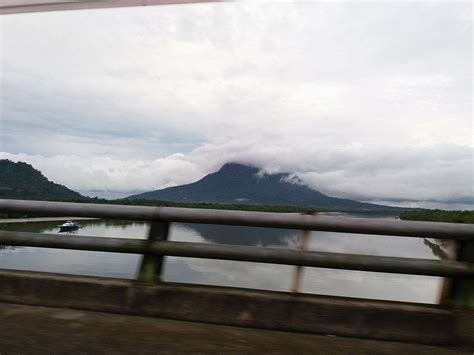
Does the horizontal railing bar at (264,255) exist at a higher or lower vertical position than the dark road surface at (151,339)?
higher

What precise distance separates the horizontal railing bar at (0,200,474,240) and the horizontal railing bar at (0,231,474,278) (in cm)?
20

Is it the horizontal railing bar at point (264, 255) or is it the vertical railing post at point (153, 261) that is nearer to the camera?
the horizontal railing bar at point (264, 255)

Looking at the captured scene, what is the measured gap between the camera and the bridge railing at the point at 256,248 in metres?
3.24

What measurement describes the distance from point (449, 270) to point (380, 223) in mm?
619

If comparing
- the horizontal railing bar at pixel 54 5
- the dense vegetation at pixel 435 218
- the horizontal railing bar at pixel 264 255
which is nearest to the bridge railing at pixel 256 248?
the horizontal railing bar at pixel 264 255

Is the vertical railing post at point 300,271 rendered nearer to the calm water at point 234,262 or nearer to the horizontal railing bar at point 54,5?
the calm water at point 234,262

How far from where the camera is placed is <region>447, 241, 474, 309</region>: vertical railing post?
127 inches

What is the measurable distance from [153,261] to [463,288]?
99.7 inches

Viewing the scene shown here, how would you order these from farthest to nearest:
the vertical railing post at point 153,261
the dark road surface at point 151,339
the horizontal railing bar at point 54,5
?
1. the horizontal railing bar at point 54,5
2. the vertical railing post at point 153,261
3. the dark road surface at point 151,339

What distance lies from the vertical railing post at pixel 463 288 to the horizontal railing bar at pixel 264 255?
8 centimetres

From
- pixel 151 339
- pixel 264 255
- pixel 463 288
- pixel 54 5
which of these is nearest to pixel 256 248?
pixel 264 255

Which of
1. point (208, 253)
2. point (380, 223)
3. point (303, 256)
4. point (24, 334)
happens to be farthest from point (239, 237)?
point (24, 334)

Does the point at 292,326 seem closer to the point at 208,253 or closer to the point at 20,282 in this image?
the point at 208,253

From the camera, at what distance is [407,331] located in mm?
3115
